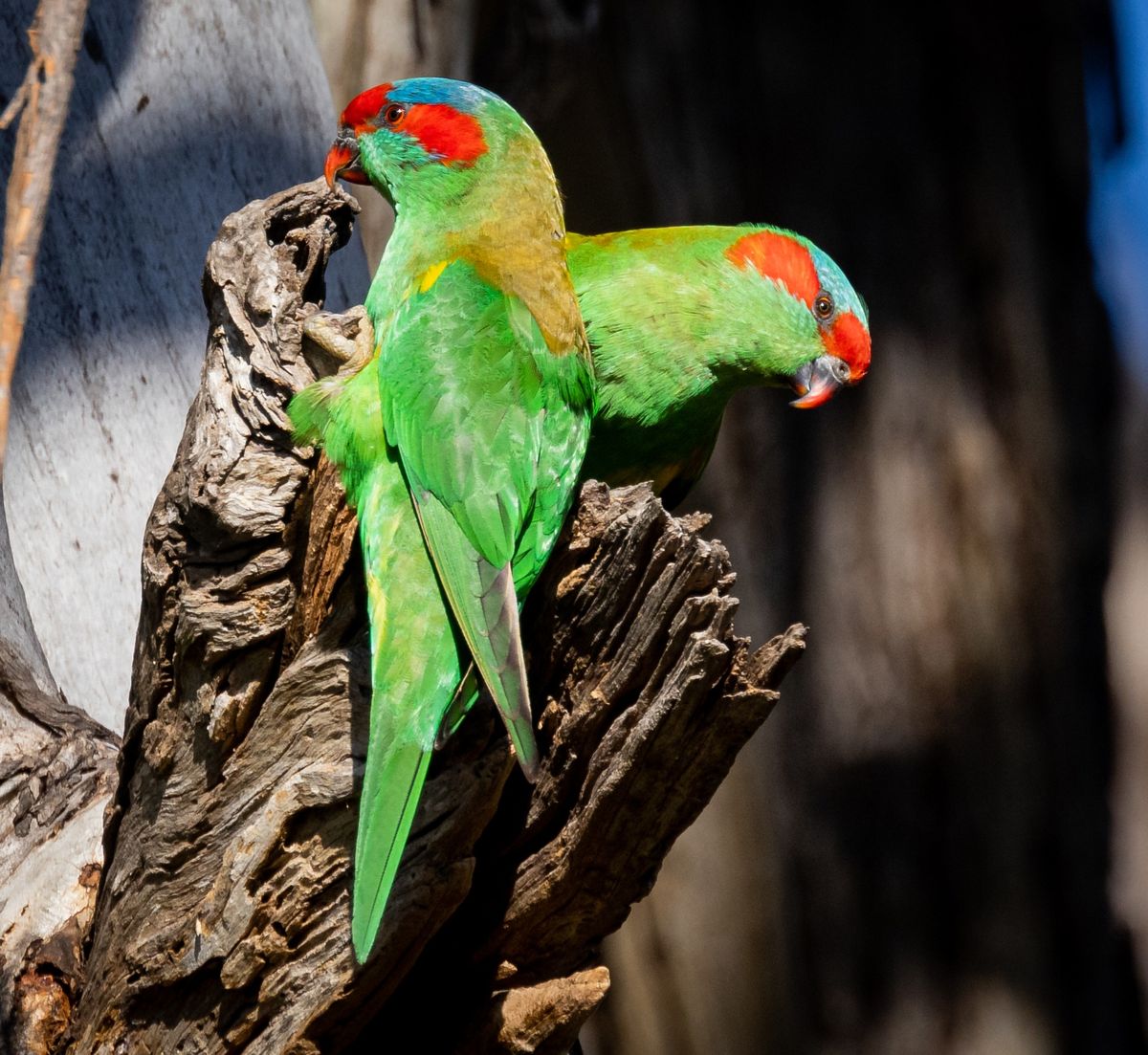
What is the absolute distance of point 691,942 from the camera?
14.5ft

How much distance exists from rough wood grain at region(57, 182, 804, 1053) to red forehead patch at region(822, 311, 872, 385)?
106cm

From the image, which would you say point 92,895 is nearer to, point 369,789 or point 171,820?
point 171,820

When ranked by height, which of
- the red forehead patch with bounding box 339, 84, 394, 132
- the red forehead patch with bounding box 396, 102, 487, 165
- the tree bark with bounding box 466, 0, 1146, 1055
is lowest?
the tree bark with bounding box 466, 0, 1146, 1055

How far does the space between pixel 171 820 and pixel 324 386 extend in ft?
2.21

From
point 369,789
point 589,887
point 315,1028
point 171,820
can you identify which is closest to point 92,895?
point 171,820

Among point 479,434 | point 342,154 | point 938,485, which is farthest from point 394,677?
point 938,485

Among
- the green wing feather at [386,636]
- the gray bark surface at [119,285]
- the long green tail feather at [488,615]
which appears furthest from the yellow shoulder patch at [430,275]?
the gray bark surface at [119,285]

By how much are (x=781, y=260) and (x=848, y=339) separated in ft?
0.72

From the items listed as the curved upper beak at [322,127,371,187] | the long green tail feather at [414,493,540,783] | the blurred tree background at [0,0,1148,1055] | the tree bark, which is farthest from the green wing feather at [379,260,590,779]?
the tree bark

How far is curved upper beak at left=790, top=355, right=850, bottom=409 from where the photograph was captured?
2.74m

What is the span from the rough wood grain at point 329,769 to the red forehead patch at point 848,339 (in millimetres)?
1060

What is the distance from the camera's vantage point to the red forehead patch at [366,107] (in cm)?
249

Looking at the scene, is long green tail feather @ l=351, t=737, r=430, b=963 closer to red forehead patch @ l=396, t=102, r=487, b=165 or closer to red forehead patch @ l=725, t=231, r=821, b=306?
red forehead patch @ l=396, t=102, r=487, b=165

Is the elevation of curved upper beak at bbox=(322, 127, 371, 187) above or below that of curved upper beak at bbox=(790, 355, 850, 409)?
above
